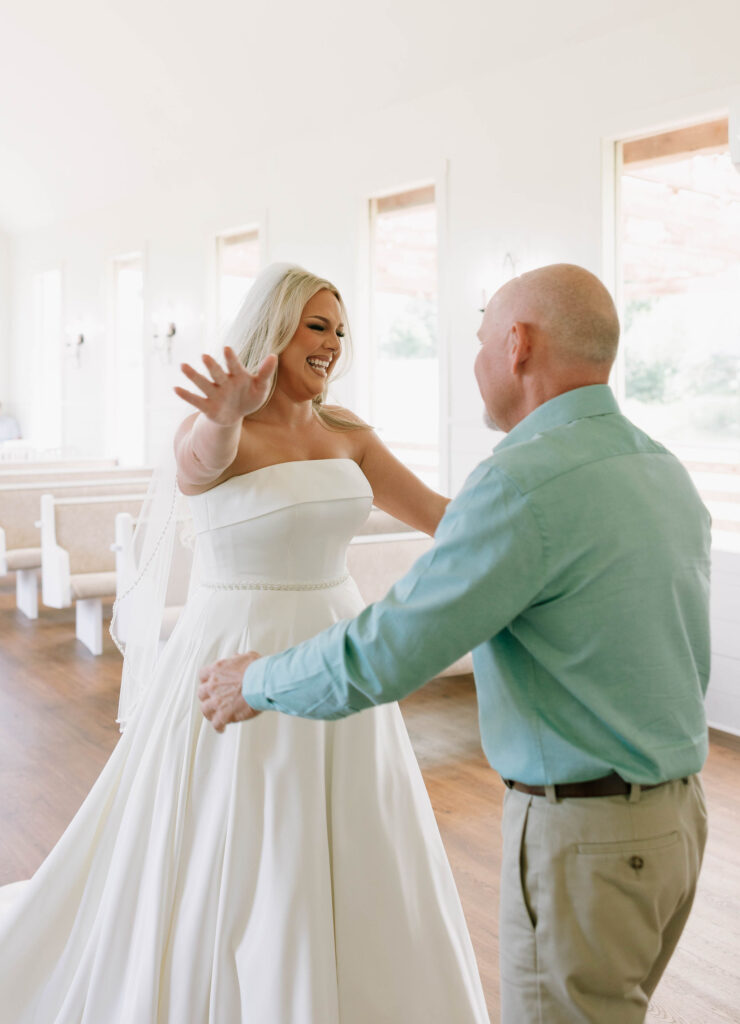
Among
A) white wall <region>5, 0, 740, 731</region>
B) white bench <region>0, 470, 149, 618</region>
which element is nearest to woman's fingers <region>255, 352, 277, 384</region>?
white wall <region>5, 0, 740, 731</region>

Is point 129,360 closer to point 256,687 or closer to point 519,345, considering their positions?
point 256,687

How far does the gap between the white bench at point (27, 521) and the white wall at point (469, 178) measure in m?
2.24

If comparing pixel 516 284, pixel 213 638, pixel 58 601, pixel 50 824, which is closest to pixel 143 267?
pixel 58 601

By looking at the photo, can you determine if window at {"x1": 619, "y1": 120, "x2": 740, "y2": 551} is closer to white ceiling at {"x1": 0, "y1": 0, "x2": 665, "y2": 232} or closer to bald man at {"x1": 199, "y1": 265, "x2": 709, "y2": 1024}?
white ceiling at {"x1": 0, "y1": 0, "x2": 665, "y2": 232}

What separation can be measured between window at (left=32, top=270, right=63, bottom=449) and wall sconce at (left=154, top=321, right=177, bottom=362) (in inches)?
118

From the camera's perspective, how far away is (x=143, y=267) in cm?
1080

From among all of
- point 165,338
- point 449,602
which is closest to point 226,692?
point 449,602

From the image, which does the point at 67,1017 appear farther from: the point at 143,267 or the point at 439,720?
the point at 143,267

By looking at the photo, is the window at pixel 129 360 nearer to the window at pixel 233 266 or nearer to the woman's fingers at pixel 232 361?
the window at pixel 233 266

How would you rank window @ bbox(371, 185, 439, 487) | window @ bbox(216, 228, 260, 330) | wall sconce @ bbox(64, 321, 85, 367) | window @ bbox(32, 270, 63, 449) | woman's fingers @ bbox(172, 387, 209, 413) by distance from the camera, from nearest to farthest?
woman's fingers @ bbox(172, 387, 209, 413)
window @ bbox(371, 185, 439, 487)
window @ bbox(216, 228, 260, 330)
wall sconce @ bbox(64, 321, 85, 367)
window @ bbox(32, 270, 63, 449)

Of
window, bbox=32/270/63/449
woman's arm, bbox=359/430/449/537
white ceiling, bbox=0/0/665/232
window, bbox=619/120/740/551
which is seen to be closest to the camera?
woman's arm, bbox=359/430/449/537

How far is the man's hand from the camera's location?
1.60 metres

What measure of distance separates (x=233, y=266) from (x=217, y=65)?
2.17 m

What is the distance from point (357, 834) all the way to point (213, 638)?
1.67 ft
